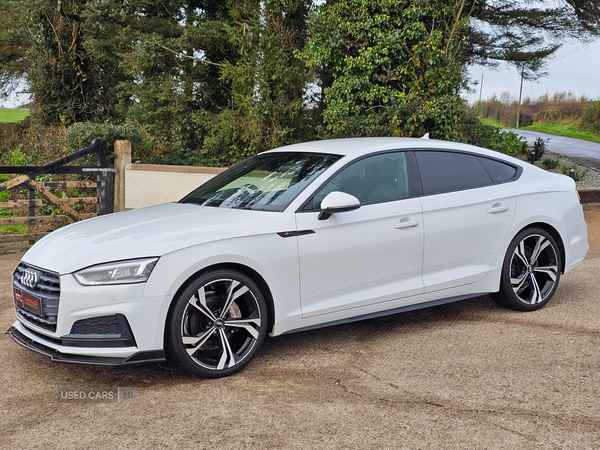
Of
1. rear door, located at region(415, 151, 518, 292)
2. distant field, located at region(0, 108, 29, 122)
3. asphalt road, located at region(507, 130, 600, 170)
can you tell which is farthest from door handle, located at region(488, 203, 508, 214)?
distant field, located at region(0, 108, 29, 122)

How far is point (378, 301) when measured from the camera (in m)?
4.88

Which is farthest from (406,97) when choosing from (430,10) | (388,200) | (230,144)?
(388,200)

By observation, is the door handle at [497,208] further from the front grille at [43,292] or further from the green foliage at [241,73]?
the green foliage at [241,73]

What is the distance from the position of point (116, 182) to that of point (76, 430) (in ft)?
25.7

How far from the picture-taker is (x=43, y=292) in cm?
405

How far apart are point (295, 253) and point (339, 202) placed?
1.59ft

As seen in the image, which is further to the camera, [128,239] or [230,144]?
[230,144]

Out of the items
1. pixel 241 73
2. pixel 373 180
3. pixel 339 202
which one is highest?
pixel 241 73

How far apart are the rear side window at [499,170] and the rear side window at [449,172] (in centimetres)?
8

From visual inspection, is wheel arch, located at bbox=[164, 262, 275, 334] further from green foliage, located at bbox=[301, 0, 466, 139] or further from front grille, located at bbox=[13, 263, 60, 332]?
green foliage, located at bbox=[301, 0, 466, 139]

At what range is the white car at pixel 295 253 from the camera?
3930 mm

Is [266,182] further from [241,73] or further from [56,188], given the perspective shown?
[241,73]

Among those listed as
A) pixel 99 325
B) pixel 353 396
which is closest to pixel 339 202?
pixel 353 396

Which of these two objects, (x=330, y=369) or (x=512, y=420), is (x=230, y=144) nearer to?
(x=330, y=369)
